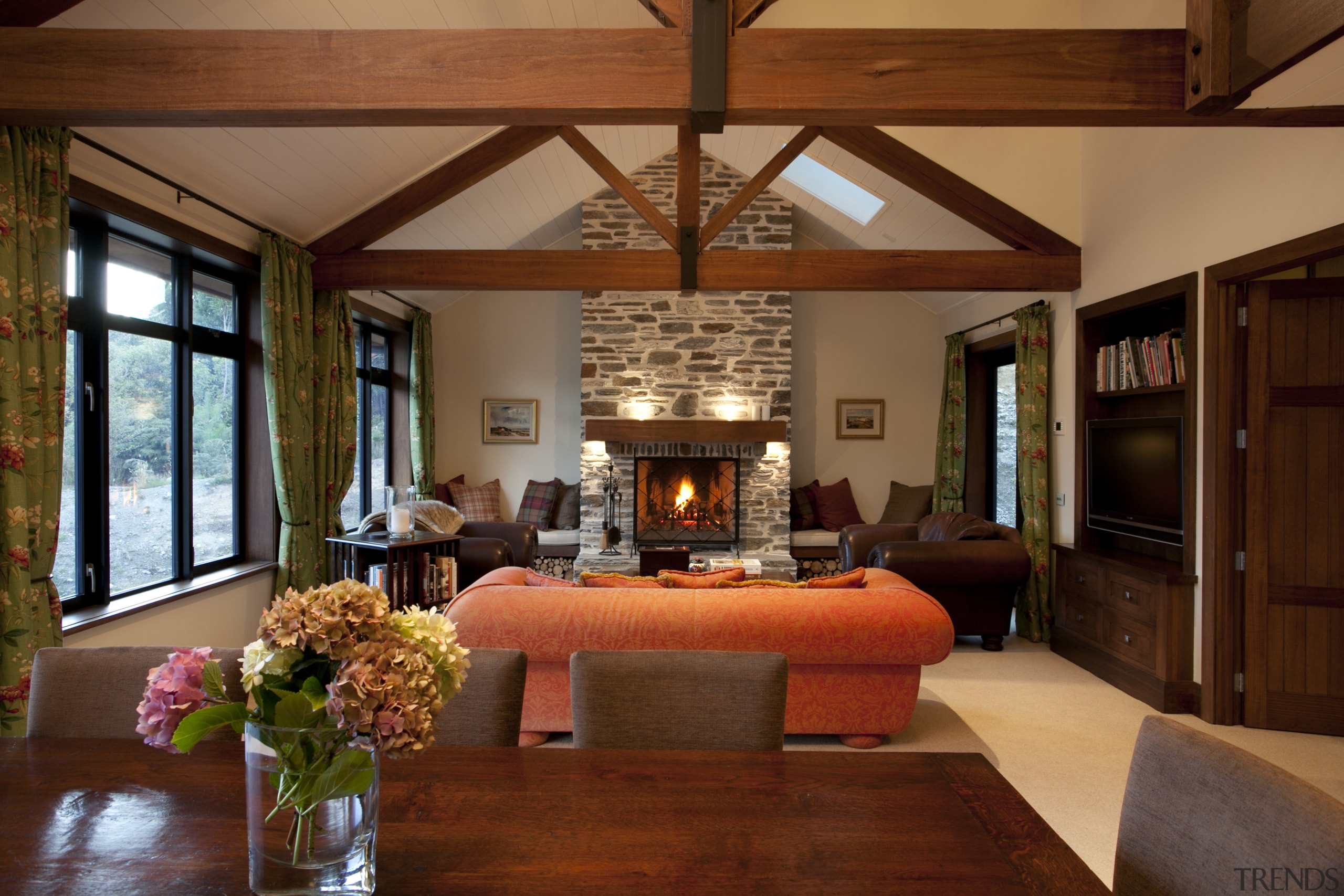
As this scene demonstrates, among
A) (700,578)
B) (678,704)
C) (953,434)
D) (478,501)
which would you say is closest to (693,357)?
(953,434)

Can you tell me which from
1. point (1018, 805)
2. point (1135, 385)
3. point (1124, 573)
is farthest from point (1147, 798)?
point (1135, 385)

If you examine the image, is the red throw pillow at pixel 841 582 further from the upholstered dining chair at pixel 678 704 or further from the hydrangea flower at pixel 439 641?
the hydrangea flower at pixel 439 641

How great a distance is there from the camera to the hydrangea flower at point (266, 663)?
92cm

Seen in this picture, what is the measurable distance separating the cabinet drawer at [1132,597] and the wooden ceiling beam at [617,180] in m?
3.13

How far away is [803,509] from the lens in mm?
7414

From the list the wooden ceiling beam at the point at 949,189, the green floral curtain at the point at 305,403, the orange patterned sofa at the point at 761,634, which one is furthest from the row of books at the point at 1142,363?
the green floral curtain at the point at 305,403

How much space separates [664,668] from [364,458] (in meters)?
5.67

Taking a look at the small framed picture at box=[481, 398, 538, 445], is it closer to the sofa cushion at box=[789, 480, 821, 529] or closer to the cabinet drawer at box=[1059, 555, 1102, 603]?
the sofa cushion at box=[789, 480, 821, 529]

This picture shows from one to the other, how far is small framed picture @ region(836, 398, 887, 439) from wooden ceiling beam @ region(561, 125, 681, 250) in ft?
11.1

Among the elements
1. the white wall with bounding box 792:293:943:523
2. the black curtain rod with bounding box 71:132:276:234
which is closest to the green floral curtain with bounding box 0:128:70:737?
the black curtain rod with bounding box 71:132:276:234

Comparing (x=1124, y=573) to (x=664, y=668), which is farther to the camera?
(x=1124, y=573)

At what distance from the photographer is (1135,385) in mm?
4215

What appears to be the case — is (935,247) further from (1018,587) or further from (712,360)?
(1018,587)

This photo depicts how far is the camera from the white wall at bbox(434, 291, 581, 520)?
25.4 feet
